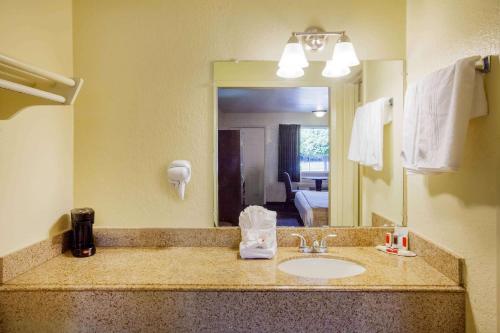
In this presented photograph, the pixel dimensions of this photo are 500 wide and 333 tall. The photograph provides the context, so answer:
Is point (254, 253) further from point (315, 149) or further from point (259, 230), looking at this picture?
point (315, 149)

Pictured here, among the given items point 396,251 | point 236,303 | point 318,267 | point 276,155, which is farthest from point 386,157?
point 236,303

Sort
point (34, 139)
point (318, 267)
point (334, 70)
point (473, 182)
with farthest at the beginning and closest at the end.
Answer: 1. point (334, 70)
2. point (318, 267)
3. point (34, 139)
4. point (473, 182)

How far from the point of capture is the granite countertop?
1.19 metres

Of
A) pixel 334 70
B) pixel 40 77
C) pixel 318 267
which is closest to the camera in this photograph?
pixel 40 77

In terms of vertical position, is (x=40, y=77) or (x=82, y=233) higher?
(x=40, y=77)

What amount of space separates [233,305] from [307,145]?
2.95 feet

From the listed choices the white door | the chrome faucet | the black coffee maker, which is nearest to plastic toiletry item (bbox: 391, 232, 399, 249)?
the chrome faucet

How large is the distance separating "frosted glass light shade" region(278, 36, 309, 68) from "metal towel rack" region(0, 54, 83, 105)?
36.8 inches

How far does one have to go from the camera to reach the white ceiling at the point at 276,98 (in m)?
1.70

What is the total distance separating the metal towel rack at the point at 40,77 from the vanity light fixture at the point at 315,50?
949 millimetres

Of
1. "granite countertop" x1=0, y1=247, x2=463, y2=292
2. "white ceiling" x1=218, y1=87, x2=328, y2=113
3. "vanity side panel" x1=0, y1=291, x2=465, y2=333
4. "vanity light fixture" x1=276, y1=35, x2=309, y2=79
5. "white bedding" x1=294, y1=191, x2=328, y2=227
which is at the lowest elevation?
"vanity side panel" x1=0, y1=291, x2=465, y2=333

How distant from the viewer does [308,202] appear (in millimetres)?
1705

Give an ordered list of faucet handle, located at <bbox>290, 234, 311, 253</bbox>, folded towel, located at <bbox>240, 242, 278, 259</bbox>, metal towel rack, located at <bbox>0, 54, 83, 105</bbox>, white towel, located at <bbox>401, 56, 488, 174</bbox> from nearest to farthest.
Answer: metal towel rack, located at <bbox>0, 54, 83, 105</bbox>
white towel, located at <bbox>401, 56, 488, 174</bbox>
folded towel, located at <bbox>240, 242, 278, 259</bbox>
faucet handle, located at <bbox>290, 234, 311, 253</bbox>

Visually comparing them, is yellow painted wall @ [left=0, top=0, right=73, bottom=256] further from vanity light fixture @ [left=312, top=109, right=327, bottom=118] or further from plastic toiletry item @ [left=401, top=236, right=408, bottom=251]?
plastic toiletry item @ [left=401, top=236, right=408, bottom=251]
